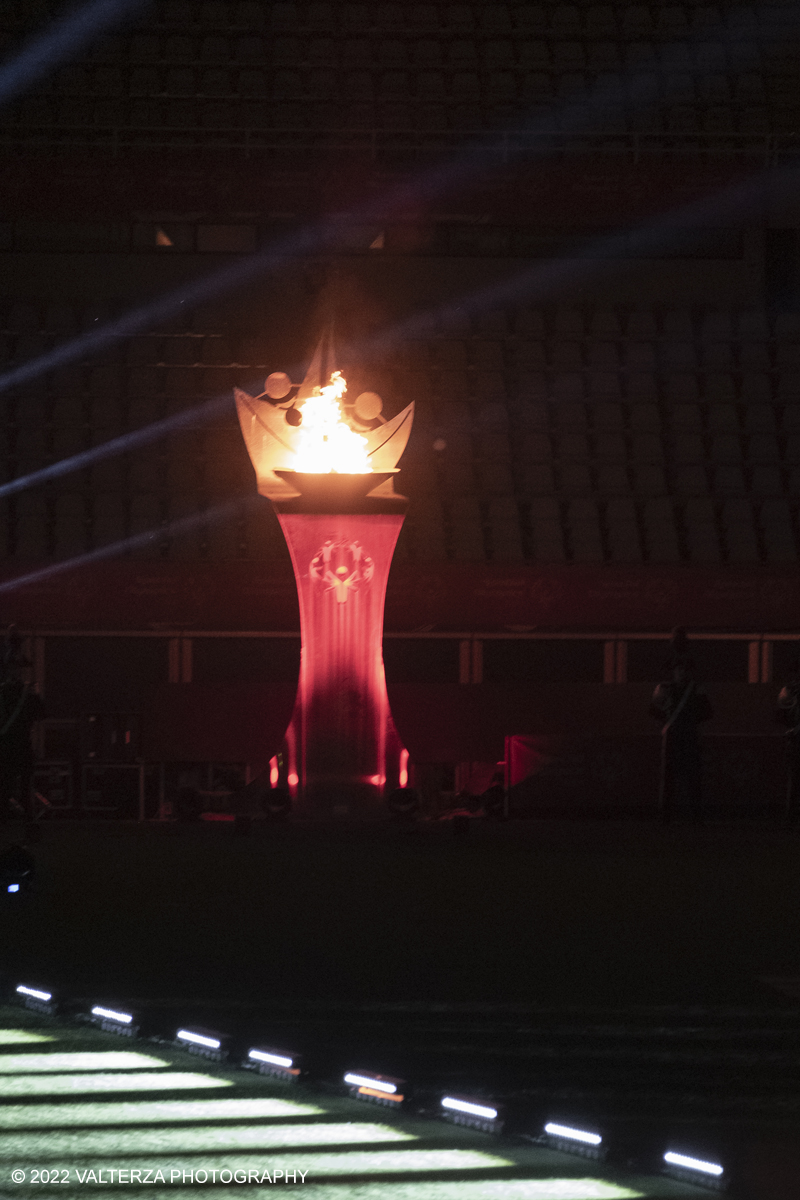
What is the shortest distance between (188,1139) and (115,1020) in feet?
4.89

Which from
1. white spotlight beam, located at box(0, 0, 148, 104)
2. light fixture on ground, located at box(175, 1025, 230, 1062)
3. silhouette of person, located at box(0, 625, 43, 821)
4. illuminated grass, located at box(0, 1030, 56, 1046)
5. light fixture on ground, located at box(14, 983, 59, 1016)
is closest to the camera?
light fixture on ground, located at box(175, 1025, 230, 1062)

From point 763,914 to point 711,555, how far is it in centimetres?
1350

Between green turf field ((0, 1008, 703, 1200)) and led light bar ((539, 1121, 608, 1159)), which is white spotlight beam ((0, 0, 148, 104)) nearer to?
green turf field ((0, 1008, 703, 1200))

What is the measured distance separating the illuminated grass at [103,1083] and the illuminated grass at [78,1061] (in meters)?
0.10

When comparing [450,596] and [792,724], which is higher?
[450,596]

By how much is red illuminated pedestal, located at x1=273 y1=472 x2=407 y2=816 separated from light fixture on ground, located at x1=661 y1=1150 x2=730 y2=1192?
10.7 m

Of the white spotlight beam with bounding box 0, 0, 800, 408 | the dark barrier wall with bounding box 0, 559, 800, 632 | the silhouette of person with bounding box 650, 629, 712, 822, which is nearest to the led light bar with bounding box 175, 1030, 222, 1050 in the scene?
the silhouette of person with bounding box 650, 629, 712, 822

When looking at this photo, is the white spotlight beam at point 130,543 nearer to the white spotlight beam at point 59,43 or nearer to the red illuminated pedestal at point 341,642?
the red illuminated pedestal at point 341,642

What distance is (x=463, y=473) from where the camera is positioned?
22.2 meters

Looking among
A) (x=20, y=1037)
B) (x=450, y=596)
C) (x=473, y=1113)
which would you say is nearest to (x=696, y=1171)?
(x=473, y=1113)

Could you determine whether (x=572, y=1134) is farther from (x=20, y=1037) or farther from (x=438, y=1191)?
(x=20, y=1037)

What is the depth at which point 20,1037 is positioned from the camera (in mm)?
5301

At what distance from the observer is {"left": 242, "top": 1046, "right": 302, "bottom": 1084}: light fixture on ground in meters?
4.68

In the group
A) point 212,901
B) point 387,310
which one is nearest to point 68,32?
point 387,310
